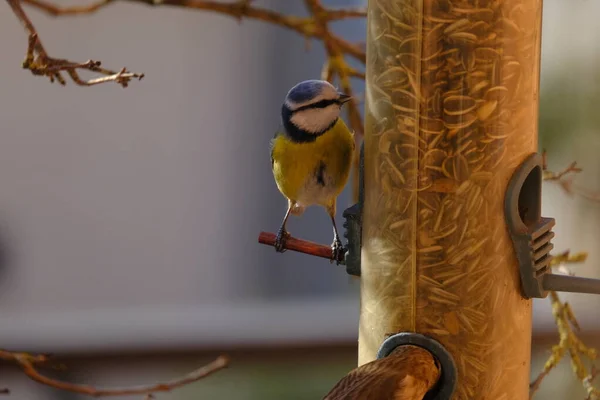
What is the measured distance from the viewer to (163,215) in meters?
5.36

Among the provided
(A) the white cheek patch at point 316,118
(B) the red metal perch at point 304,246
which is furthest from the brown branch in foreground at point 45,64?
(A) the white cheek patch at point 316,118

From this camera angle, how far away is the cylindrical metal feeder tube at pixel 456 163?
162cm

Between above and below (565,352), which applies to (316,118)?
above

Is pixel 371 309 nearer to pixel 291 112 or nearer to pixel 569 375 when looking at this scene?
pixel 291 112

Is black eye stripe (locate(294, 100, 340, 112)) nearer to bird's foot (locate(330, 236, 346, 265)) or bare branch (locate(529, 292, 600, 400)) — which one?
bird's foot (locate(330, 236, 346, 265))

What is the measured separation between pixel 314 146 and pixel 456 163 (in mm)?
503

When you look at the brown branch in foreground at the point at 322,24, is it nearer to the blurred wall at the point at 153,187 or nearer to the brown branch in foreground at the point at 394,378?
the brown branch in foreground at the point at 394,378

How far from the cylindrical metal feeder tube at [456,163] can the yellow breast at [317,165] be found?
0.34 metres

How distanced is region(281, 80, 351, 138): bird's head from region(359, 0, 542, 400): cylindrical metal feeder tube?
0.28 metres

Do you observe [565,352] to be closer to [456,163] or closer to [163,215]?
[456,163]

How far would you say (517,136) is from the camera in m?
1.68

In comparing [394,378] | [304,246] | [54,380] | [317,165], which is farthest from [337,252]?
[54,380]

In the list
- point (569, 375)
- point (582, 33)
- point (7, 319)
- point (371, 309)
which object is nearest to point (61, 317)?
point (7, 319)

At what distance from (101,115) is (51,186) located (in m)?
0.52
